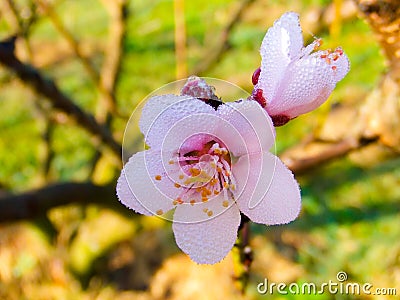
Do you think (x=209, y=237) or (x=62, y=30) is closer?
(x=209, y=237)

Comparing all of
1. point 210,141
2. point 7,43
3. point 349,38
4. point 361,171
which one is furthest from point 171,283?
point 349,38

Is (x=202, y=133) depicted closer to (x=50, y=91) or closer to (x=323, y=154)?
(x=50, y=91)

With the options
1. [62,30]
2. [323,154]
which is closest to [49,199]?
[62,30]

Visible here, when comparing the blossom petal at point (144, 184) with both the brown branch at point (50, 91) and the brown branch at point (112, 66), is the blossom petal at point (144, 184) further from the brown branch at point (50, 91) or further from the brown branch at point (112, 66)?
the brown branch at point (112, 66)

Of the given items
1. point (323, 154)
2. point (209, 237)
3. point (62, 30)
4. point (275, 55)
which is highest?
point (275, 55)

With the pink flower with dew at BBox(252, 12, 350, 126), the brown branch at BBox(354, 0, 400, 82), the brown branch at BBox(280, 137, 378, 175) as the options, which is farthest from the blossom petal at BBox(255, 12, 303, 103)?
the brown branch at BBox(280, 137, 378, 175)

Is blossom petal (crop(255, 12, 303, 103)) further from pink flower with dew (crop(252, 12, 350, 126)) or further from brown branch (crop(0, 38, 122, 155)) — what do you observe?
brown branch (crop(0, 38, 122, 155))

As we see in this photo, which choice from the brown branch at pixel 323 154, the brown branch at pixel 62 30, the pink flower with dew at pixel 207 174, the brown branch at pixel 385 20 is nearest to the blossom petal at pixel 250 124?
the pink flower with dew at pixel 207 174
